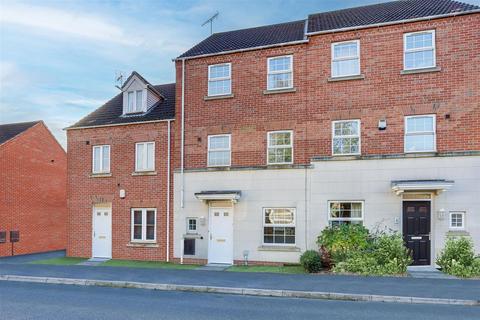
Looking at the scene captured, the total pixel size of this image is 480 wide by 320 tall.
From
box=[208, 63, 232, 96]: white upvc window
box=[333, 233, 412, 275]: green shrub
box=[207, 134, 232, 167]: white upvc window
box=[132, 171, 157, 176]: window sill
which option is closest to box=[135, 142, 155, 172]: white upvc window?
box=[132, 171, 157, 176]: window sill

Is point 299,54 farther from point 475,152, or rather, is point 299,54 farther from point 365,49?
point 475,152

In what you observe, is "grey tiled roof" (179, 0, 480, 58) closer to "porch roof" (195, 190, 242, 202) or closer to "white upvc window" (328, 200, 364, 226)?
"porch roof" (195, 190, 242, 202)

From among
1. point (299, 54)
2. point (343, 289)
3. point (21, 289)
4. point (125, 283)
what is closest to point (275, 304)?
point (343, 289)

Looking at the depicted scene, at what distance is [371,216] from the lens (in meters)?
16.0

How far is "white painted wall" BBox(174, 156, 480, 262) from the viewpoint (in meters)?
15.2

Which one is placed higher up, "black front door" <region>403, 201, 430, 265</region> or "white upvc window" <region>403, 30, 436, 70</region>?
"white upvc window" <region>403, 30, 436, 70</region>

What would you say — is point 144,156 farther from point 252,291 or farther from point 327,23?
point 252,291

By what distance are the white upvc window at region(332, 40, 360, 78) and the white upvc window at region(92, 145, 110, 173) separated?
11552 mm

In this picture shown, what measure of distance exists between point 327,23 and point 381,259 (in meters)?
9.96

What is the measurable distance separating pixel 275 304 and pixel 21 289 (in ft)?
26.2

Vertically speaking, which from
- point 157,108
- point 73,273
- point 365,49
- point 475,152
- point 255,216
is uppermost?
point 365,49

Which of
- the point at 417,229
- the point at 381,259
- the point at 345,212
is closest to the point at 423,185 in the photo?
the point at 417,229

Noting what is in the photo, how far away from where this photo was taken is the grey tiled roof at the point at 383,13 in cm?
1636

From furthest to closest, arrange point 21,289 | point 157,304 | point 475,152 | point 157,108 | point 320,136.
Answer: point 157,108 < point 320,136 < point 475,152 < point 21,289 < point 157,304
